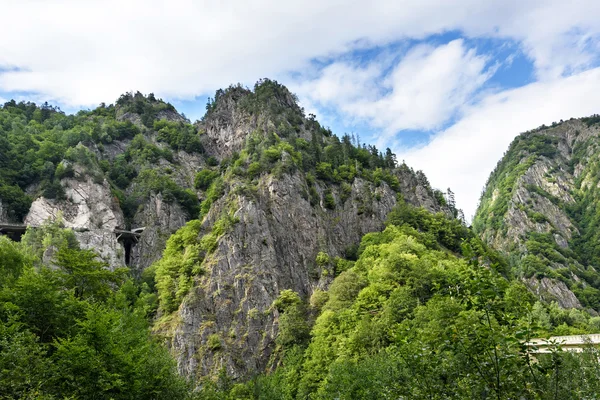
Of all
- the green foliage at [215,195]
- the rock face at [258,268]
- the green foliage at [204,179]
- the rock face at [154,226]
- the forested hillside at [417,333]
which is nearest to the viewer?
the forested hillside at [417,333]

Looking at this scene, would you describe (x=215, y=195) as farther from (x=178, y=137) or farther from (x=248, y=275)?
(x=178, y=137)

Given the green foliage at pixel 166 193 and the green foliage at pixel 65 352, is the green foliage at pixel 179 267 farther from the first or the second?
the green foliage at pixel 65 352

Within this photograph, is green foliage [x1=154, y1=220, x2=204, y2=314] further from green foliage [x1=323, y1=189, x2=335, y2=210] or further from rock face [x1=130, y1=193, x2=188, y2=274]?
green foliage [x1=323, y1=189, x2=335, y2=210]

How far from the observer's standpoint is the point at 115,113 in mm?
150375

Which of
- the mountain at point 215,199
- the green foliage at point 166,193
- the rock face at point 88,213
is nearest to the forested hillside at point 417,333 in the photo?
the mountain at point 215,199

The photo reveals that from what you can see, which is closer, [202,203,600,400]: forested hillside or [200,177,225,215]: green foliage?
[202,203,600,400]: forested hillside

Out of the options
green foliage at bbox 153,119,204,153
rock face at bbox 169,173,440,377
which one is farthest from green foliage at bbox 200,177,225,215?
green foliage at bbox 153,119,204,153

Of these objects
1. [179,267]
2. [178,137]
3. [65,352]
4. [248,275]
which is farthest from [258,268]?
[178,137]

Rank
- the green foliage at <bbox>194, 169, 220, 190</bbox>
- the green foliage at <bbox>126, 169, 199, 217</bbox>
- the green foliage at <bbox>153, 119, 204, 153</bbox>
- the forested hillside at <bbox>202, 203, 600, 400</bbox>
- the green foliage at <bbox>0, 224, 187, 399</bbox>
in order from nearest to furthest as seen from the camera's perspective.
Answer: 1. the forested hillside at <bbox>202, 203, 600, 400</bbox>
2. the green foliage at <bbox>0, 224, 187, 399</bbox>
3. the green foliage at <bbox>126, 169, 199, 217</bbox>
4. the green foliage at <bbox>194, 169, 220, 190</bbox>
5. the green foliage at <bbox>153, 119, 204, 153</bbox>

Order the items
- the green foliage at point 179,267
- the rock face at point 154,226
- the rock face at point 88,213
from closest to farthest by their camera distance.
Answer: the green foliage at point 179,267
the rock face at point 88,213
the rock face at point 154,226

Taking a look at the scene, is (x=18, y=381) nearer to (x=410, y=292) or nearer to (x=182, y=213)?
(x=410, y=292)

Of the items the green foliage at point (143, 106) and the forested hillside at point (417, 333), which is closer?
the forested hillside at point (417, 333)

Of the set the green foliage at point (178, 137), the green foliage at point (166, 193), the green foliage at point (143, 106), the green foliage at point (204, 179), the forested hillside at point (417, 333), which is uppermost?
the green foliage at point (143, 106)

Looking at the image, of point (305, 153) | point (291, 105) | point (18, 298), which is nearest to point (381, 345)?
point (18, 298)
